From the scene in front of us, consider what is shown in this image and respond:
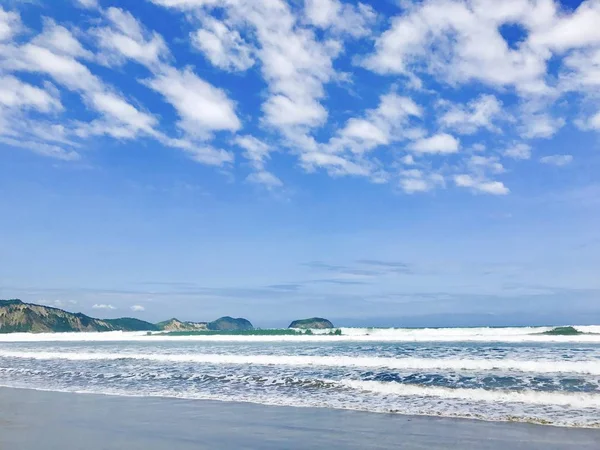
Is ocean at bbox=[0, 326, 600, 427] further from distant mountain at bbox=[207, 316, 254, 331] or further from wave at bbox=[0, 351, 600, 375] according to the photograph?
distant mountain at bbox=[207, 316, 254, 331]

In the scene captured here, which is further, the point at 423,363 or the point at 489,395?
the point at 423,363

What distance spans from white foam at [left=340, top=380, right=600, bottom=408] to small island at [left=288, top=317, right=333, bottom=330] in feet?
175

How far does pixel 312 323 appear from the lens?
67.7 m

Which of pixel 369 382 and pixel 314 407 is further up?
pixel 369 382

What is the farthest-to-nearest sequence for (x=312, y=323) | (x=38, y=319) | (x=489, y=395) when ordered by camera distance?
(x=38, y=319) < (x=312, y=323) < (x=489, y=395)

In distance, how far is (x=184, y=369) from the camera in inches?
784

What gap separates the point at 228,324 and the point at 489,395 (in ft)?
252

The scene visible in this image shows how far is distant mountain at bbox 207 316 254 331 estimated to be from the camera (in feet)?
270

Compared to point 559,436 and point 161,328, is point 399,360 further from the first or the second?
point 161,328

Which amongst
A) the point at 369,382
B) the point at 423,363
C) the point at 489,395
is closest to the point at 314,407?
the point at 369,382

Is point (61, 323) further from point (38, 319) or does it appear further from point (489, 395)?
point (489, 395)

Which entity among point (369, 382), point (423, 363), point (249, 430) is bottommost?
point (249, 430)

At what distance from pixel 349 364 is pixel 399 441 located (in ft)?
40.2

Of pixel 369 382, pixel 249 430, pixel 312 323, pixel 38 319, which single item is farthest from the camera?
pixel 38 319
